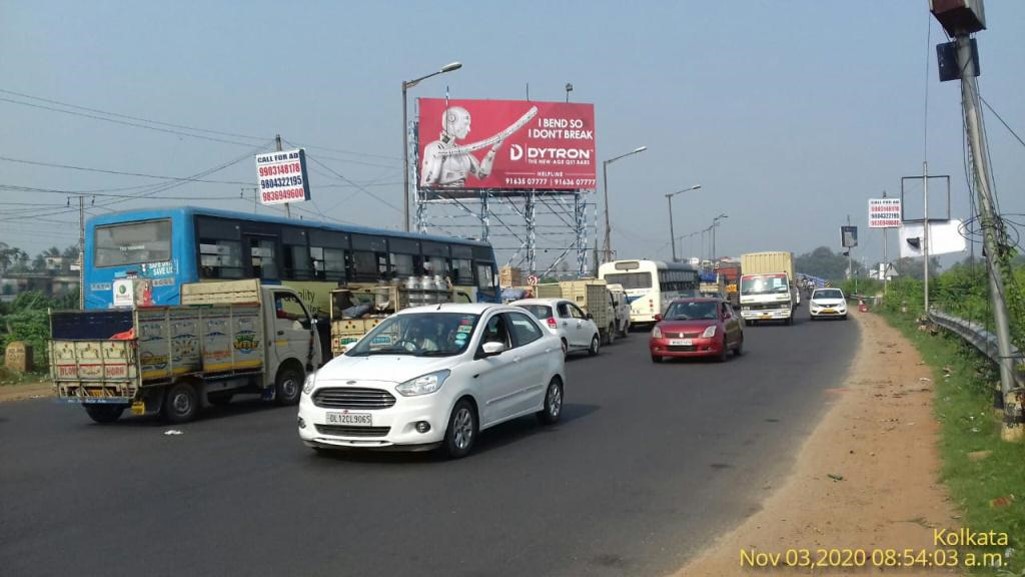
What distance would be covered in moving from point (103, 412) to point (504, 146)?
36.4m

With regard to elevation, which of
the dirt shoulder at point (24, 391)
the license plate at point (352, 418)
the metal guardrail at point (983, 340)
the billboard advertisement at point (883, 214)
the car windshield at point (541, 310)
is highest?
the billboard advertisement at point (883, 214)

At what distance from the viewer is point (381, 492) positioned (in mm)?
8070

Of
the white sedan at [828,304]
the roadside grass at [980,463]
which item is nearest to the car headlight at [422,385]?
the roadside grass at [980,463]

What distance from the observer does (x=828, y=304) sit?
43625mm

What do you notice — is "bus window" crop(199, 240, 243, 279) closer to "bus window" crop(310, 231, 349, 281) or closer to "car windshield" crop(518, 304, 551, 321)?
"bus window" crop(310, 231, 349, 281)

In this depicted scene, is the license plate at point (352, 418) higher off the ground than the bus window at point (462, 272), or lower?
lower

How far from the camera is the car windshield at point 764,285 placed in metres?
39.2

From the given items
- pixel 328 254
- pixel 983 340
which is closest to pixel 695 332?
pixel 983 340

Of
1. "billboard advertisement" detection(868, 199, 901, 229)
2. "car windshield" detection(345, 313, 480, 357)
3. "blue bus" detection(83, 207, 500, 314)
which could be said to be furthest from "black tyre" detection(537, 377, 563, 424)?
"billboard advertisement" detection(868, 199, 901, 229)

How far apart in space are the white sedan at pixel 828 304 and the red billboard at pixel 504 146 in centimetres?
1357

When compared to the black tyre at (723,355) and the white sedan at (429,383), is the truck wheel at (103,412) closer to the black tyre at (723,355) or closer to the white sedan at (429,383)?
the white sedan at (429,383)

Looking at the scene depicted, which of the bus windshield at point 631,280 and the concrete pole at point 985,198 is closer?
the concrete pole at point 985,198

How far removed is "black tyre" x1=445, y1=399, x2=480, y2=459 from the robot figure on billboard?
38346 millimetres

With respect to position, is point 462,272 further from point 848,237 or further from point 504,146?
point 848,237
